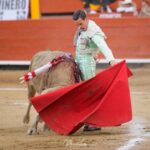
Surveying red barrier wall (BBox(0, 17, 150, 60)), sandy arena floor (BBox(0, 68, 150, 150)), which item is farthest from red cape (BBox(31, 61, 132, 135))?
red barrier wall (BBox(0, 17, 150, 60))

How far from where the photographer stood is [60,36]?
14297 millimetres

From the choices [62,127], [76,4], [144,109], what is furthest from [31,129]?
[76,4]

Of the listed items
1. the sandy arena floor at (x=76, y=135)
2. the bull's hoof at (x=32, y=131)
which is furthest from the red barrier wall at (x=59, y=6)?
the bull's hoof at (x=32, y=131)

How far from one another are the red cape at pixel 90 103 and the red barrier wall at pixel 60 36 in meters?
6.74

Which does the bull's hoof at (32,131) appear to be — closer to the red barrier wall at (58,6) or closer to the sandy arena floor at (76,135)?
the sandy arena floor at (76,135)

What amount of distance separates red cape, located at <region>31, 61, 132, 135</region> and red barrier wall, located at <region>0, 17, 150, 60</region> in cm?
674

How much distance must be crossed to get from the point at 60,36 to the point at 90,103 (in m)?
7.13

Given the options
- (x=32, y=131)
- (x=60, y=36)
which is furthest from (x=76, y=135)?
(x=60, y=36)

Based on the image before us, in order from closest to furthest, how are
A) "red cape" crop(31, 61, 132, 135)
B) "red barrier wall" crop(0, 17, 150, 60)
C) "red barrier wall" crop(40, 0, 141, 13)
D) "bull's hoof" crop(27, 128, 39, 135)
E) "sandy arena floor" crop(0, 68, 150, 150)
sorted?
"sandy arena floor" crop(0, 68, 150, 150) → "red cape" crop(31, 61, 132, 135) → "bull's hoof" crop(27, 128, 39, 135) → "red barrier wall" crop(0, 17, 150, 60) → "red barrier wall" crop(40, 0, 141, 13)

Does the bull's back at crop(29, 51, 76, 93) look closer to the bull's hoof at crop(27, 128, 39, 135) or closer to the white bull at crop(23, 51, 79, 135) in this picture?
the white bull at crop(23, 51, 79, 135)

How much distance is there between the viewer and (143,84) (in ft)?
39.6

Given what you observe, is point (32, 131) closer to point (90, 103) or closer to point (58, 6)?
point (90, 103)

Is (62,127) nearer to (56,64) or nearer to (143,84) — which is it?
(56,64)

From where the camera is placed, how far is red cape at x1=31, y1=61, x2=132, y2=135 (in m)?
7.13
